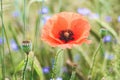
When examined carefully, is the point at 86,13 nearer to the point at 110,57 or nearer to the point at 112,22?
the point at 112,22

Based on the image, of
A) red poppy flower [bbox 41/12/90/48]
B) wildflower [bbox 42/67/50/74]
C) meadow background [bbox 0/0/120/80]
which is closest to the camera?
red poppy flower [bbox 41/12/90/48]

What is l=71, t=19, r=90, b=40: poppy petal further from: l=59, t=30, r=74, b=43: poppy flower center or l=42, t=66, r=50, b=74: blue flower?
l=42, t=66, r=50, b=74: blue flower

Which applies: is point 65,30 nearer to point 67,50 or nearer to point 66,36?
point 66,36

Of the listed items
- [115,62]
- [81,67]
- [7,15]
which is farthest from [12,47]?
[115,62]

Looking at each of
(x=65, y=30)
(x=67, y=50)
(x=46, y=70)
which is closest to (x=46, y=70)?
(x=46, y=70)

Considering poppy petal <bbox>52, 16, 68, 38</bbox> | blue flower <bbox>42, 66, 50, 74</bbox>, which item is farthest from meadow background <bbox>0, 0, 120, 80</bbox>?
poppy petal <bbox>52, 16, 68, 38</bbox>

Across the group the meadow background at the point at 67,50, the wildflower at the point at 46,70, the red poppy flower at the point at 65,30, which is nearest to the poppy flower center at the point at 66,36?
the red poppy flower at the point at 65,30

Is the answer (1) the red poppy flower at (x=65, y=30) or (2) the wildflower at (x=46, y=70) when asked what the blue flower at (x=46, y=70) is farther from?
(1) the red poppy flower at (x=65, y=30)

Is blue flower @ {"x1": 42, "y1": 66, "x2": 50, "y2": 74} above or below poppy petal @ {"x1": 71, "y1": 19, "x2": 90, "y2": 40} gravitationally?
below
